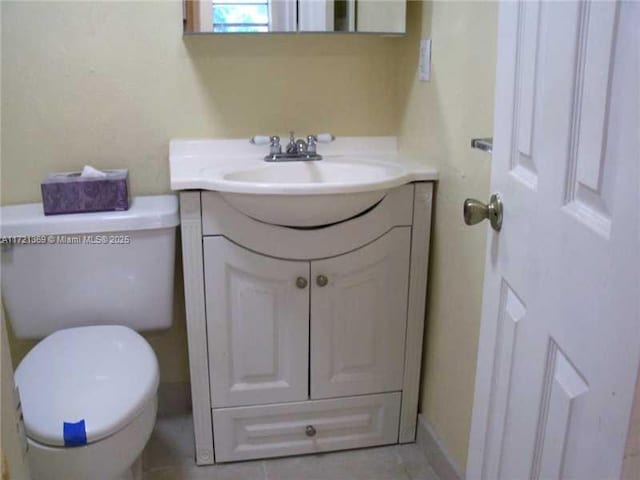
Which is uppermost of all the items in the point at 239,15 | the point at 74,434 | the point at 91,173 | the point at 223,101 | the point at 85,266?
the point at 239,15

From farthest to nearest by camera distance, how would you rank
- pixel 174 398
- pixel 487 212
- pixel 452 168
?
pixel 174 398 < pixel 452 168 < pixel 487 212

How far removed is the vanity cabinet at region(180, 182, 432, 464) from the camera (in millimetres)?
1658

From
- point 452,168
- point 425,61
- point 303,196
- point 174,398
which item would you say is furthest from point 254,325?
point 425,61

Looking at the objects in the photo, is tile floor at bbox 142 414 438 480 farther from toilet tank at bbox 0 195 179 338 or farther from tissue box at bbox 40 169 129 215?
tissue box at bbox 40 169 129 215

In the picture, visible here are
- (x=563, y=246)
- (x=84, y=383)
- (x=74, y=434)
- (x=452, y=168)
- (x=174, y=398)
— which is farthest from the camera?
(x=174, y=398)

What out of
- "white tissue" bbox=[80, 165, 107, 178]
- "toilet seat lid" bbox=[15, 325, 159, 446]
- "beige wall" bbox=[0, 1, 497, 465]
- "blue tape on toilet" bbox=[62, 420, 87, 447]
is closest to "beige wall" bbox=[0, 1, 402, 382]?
"beige wall" bbox=[0, 1, 497, 465]

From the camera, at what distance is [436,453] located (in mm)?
1780

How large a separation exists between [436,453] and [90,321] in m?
1.05

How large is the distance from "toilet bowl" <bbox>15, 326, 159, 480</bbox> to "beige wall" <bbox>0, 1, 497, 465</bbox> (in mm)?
456

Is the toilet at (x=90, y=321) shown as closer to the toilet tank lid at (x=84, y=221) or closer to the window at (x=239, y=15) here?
the toilet tank lid at (x=84, y=221)

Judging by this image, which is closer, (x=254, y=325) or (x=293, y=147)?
(x=254, y=325)

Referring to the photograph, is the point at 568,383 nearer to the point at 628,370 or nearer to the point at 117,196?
the point at 628,370

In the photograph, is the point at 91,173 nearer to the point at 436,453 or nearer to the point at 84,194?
the point at 84,194

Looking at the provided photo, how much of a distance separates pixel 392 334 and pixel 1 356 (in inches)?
49.5
